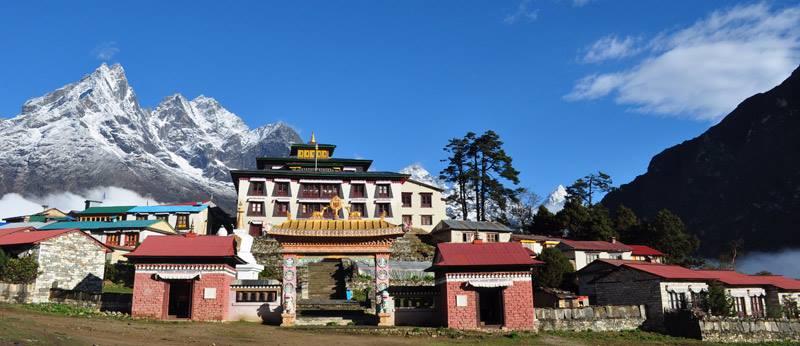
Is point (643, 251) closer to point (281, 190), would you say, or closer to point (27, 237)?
point (281, 190)

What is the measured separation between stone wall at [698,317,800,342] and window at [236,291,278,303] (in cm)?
1946

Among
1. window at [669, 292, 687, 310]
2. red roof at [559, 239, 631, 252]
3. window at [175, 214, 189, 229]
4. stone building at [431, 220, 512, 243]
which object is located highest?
window at [175, 214, 189, 229]

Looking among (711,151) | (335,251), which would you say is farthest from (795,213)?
(335,251)

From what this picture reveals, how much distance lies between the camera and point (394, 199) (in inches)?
2361

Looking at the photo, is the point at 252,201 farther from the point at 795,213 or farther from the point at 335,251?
the point at 795,213

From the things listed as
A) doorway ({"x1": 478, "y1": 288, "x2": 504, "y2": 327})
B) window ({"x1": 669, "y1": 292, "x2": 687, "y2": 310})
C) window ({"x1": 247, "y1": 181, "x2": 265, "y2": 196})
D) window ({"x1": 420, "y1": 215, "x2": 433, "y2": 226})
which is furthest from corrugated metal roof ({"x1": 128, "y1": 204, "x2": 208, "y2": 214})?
window ({"x1": 669, "y1": 292, "x2": 687, "y2": 310})

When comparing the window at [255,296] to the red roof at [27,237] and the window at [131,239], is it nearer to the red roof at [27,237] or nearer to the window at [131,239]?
the red roof at [27,237]

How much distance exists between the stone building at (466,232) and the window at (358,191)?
7.75 meters

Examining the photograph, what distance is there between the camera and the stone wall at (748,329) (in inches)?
1111

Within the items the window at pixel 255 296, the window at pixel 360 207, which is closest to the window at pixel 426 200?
the window at pixel 360 207

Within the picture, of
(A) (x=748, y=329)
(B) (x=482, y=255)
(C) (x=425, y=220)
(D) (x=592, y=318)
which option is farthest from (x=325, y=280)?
(C) (x=425, y=220)

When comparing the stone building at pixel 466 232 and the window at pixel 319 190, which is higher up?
the window at pixel 319 190

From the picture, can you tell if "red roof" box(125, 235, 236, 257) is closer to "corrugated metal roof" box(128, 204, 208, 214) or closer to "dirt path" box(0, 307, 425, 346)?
"dirt path" box(0, 307, 425, 346)

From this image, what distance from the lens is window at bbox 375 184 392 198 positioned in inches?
2372
